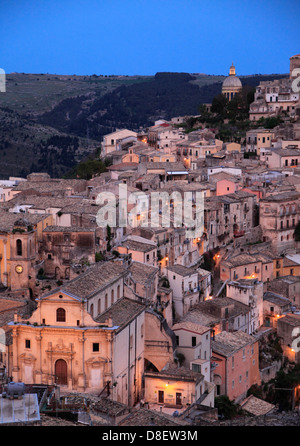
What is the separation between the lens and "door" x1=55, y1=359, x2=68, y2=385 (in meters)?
20.4

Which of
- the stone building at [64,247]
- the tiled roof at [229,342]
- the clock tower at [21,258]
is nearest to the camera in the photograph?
the tiled roof at [229,342]

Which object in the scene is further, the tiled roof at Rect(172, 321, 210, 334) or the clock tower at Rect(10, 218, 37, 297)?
the clock tower at Rect(10, 218, 37, 297)

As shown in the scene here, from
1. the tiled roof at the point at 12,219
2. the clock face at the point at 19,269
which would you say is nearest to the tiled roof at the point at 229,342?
the clock face at the point at 19,269

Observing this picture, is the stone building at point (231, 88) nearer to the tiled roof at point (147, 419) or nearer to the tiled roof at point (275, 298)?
the tiled roof at point (275, 298)

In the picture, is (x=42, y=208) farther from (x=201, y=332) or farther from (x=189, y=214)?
(x=201, y=332)

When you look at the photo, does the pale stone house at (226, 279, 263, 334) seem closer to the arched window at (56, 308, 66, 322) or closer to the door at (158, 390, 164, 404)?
the door at (158, 390, 164, 404)

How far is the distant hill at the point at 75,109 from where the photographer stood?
7281 centimetres

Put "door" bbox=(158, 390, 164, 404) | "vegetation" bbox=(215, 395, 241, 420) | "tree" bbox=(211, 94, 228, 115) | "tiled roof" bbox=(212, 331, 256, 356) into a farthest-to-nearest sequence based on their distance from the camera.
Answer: "tree" bbox=(211, 94, 228, 115) → "tiled roof" bbox=(212, 331, 256, 356) → "vegetation" bbox=(215, 395, 241, 420) → "door" bbox=(158, 390, 164, 404)

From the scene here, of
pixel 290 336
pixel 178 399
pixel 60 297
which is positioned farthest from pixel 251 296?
pixel 60 297

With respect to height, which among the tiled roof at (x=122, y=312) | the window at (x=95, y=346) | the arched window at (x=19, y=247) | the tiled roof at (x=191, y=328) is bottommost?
the tiled roof at (x=191, y=328)

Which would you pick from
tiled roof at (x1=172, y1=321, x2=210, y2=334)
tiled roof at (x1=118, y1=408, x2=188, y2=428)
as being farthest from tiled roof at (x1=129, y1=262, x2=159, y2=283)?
tiled roof at (x1=118, y1=408, x2=188, y2=428)

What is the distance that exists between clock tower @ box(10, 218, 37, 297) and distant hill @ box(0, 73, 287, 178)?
141 feet

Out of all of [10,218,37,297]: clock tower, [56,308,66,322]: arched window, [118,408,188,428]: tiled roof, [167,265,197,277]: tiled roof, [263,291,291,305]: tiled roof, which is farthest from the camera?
[263,291,291,305]: tiled roof

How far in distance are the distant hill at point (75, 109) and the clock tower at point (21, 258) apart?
42.9 meters
